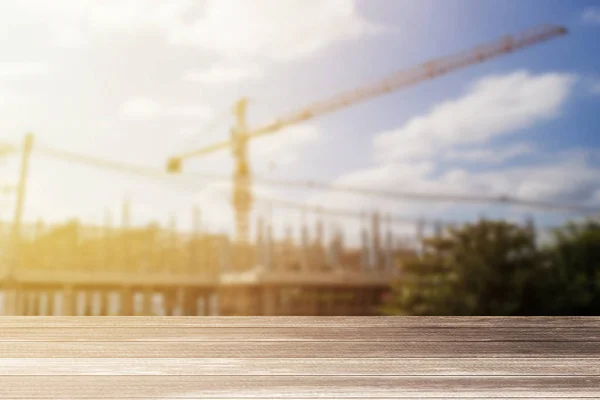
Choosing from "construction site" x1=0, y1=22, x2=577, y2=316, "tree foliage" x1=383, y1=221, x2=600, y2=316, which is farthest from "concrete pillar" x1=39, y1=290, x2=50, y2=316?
"tree foliage" x1=383, y1=221, x2=600, y2=316

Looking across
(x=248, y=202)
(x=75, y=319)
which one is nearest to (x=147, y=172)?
(x=248, y=202)

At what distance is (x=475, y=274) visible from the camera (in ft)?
89.2

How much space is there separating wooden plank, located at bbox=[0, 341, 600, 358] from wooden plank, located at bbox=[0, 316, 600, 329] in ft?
1.30

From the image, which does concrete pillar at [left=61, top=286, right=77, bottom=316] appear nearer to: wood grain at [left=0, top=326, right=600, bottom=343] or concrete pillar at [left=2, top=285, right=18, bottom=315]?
concrete pillar at [left=2, top=285, right=18, bottom=315]

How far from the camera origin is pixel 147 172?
91.2 meters

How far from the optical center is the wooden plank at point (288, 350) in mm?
2896

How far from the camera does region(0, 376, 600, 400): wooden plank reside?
2414 mm

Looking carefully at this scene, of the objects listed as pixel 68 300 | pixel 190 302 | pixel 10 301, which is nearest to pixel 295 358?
pixel 10 301

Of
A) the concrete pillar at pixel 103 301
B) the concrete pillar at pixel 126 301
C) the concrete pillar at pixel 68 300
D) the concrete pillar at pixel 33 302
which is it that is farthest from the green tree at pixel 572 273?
the concrete pillar at pixel 33 302

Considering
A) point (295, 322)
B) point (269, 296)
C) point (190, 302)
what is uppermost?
point (190, 302)

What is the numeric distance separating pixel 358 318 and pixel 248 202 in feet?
247

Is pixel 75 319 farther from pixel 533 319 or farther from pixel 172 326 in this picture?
pixel 533 319

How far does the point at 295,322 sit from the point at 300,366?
0.85 metres

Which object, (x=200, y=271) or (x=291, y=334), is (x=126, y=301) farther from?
(x=291, y=334)
